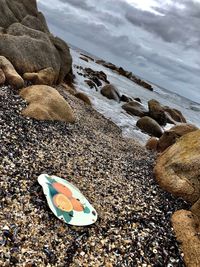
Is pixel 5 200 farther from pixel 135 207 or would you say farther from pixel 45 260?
pixel 135 207

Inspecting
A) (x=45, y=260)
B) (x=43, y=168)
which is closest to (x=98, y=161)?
(x=43, y=168)

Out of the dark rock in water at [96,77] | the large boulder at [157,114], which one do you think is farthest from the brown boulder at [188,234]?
the dark rock in water at [96,77]

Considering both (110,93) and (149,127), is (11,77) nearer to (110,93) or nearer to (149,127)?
(149,127)

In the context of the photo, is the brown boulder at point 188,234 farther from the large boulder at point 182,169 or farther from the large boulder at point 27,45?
the large boulder at point 27,45

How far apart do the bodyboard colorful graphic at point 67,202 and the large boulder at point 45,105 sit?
4420 millimetres

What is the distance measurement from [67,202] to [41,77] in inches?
447

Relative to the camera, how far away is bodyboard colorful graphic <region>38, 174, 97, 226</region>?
22.8 feet

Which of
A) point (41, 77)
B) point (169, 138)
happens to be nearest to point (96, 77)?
point (41, 77)

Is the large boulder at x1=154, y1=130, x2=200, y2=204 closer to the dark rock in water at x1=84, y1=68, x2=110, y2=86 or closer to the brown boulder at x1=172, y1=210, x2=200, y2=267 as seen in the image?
the brown boulder at x1=172, y1=210, x2=200, y2=267

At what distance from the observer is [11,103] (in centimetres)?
1204

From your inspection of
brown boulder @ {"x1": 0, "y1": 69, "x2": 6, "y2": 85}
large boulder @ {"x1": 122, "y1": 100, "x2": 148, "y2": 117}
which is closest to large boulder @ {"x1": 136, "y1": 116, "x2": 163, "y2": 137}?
large boulder @ {"x1": 122, "y1": 100, "x2": 148, "y2": 117}

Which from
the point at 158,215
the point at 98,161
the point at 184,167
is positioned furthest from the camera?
the point at 98,161

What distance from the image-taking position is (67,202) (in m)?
7.36

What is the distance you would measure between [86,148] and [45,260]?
602cm
